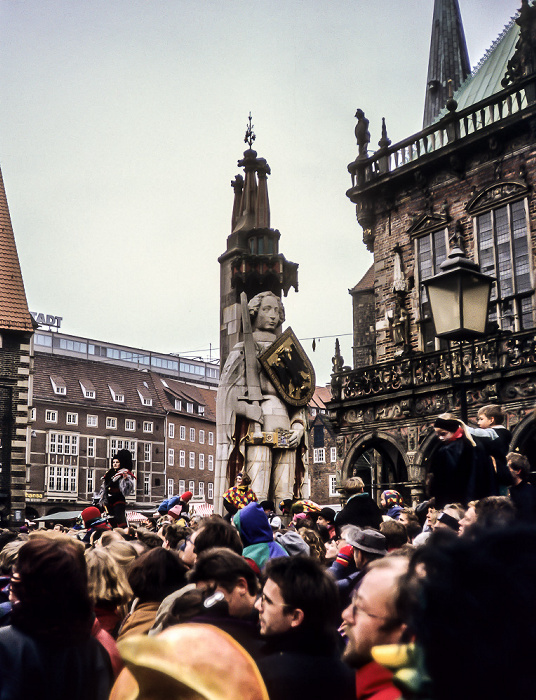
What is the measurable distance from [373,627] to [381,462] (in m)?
23.4

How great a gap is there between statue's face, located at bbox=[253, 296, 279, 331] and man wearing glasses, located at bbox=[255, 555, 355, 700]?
10.4 meters

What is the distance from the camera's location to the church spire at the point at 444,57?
32.7 meters

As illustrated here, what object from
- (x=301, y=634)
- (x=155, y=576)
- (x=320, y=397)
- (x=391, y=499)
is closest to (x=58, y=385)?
(x=320, y=397)

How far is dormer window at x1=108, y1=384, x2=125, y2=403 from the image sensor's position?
67.1 metres

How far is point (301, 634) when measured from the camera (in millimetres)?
2896

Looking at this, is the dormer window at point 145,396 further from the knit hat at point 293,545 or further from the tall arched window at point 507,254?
the knit hat at point 293,545

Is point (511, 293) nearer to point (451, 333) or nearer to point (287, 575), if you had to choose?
point (451, 333)

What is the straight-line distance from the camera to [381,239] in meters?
23.8

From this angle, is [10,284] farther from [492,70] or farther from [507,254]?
[507,254]

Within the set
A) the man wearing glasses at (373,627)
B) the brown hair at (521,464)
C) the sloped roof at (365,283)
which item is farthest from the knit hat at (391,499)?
the sloped roof at (365,283)

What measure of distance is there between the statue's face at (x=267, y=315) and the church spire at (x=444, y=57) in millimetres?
21231

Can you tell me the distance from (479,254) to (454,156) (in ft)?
8.85

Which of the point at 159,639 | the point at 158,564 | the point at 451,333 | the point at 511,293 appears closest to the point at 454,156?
the point at 511,293

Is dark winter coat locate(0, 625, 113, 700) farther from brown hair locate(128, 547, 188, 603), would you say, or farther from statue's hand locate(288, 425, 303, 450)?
statue's hand locate(288, 425, 303, 450)
